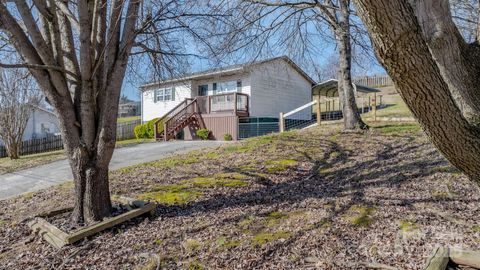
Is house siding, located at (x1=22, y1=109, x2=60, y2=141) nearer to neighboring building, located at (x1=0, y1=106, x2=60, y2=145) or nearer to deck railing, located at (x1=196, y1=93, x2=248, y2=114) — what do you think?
neighboring building, located at (x1=0, y1=106, x2=60, y2=145)

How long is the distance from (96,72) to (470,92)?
13.7ft

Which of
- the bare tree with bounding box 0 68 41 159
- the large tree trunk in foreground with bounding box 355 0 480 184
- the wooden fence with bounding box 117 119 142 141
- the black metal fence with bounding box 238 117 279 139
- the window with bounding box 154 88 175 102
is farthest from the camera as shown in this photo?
the wooden fence with bounding box 117 119 142 141

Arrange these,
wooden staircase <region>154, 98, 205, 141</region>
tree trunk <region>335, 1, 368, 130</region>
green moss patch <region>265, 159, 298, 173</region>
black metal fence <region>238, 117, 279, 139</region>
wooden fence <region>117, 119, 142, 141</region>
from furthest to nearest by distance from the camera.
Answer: wooden fence <region>117, 119, 142, 141</region>
black metal fence <region>238, 117, 279, 139</region>
wooden staircase <region>154, 98, 205, 141</region>
tree trunk <region>335, 1, 368, 130</region>
green moss patch <region>265, 159, 298, 173</region>

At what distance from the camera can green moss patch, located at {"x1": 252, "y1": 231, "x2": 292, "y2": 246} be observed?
3.29 meters

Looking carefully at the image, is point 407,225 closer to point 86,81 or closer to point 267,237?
point 267,237

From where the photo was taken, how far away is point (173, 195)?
5.28 metres

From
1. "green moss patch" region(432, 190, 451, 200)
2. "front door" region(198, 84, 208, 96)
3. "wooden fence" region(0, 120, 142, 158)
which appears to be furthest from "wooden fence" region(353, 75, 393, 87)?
"green moss patch" region(432, 190, 451, 200)

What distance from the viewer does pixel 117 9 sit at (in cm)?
432

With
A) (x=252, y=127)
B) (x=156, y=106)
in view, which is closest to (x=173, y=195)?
(x=252, y=127)

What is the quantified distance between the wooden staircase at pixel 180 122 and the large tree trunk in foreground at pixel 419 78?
16.4 metres

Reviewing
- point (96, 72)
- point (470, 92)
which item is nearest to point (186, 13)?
point (96, 72)

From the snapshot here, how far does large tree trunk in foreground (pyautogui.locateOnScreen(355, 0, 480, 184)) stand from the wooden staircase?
16.4m

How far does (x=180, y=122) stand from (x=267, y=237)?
49.7 ft

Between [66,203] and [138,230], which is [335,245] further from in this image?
[66,203]
